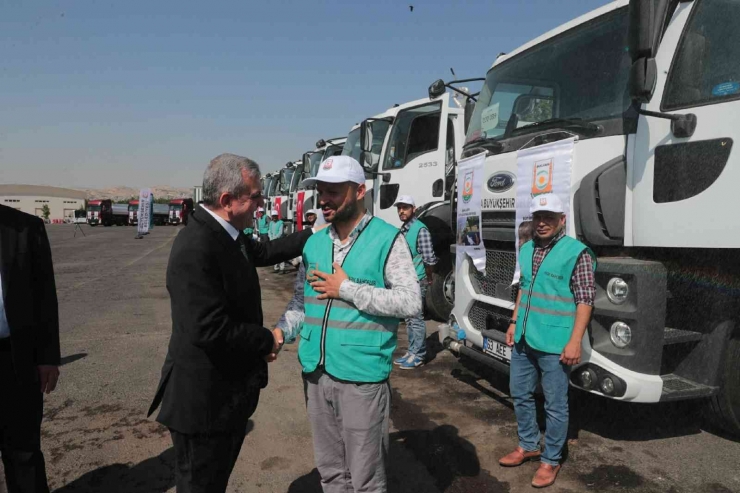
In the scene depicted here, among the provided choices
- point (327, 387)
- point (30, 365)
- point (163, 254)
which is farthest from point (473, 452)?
point (163, 254)

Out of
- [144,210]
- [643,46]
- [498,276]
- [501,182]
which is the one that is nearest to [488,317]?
[498,276]

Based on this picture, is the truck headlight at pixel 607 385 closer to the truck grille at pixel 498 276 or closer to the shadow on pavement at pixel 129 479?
the truck grille at pixel 498 276

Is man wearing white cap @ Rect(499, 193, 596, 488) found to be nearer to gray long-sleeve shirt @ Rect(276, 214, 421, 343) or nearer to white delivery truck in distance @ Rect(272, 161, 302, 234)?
gray long-sleeve shirt @ Rect(276, 214, 421, 343)

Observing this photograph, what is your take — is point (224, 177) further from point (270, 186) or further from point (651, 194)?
point (270, 186)

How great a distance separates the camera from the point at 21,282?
2.39 meters

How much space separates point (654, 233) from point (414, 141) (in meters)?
4.62

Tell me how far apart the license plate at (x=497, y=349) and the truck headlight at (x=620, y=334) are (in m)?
0.83

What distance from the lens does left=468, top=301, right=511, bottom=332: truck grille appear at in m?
4.16

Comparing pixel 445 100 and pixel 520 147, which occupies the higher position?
pixel 445 100

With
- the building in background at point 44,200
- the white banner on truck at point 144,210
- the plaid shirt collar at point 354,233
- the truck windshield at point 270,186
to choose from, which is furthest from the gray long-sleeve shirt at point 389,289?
the building in background at point 44,200

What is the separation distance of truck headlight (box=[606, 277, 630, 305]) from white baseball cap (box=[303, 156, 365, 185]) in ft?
5.99

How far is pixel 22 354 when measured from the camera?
2.37 m

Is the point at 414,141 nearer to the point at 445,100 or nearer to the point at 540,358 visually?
the point at 445,100

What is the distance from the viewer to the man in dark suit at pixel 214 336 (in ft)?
6.56
